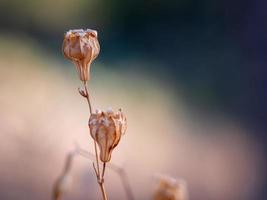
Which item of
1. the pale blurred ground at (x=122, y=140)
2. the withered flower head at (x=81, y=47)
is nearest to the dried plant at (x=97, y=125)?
the withered flower head at (x=81, y=47)

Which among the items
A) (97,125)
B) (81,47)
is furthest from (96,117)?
(81,47)

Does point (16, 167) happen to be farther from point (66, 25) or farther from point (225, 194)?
point (66, 25)

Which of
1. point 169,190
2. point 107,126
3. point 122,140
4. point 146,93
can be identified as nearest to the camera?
point 107,126

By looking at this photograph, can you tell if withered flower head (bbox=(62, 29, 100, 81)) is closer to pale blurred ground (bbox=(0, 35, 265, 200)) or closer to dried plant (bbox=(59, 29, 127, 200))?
dried plant (bbox=(59, 29, 127, 200))

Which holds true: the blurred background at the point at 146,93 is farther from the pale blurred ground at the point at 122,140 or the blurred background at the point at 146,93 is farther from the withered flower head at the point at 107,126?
the withered flower head at the point at 107,126

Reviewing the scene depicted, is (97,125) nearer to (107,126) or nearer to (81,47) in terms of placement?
(107,126)

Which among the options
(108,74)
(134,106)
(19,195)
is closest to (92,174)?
(19,195)

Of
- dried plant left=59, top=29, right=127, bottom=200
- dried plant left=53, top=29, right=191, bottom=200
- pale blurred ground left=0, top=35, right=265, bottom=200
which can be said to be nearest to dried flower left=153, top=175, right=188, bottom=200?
dried plant left=53, top=29, right=191, bottom=200
